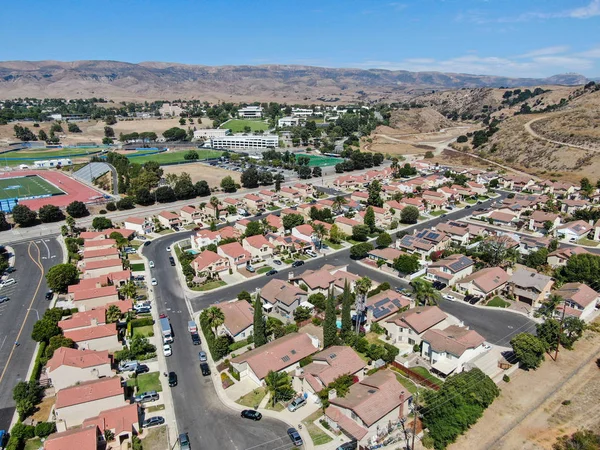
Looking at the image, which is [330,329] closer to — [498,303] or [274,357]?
[274,357]

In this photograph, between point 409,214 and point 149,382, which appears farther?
point 409,214

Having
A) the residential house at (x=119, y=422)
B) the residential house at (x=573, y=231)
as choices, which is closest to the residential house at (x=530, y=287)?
the residential house at (x=573, y=231)

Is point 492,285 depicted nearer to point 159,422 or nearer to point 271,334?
point 271,334

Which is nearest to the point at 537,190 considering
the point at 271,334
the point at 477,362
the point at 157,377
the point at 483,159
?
the point at 483,159

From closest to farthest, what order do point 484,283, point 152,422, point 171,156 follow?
point 152,422 < point 484,283 < point 171,156

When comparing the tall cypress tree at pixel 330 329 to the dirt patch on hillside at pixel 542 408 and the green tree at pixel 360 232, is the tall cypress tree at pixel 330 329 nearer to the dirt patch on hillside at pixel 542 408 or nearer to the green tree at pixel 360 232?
the dirt patch on hillside at pixel 542 408

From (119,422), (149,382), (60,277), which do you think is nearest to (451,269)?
(149,382)

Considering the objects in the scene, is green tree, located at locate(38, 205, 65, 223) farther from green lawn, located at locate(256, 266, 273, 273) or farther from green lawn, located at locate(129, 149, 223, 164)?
green lawn, located at locate(129, 149, 223, 164)
